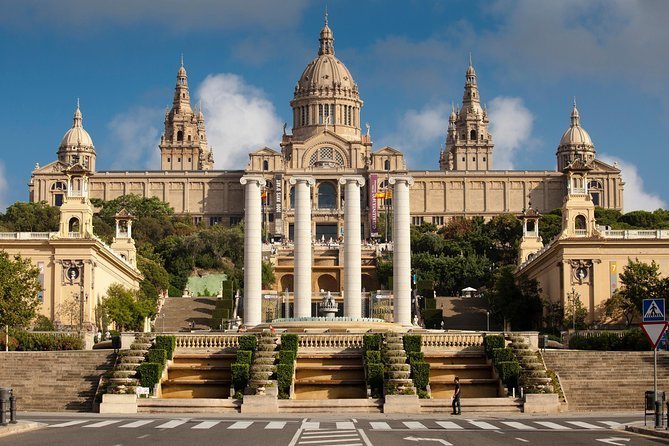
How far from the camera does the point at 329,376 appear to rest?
195 feet

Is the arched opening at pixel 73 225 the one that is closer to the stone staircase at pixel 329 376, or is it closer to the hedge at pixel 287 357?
the stone staircase at pixel 329 376

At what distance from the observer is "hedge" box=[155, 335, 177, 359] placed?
60406 millimetres

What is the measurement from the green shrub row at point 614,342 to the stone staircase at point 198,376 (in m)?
23.6

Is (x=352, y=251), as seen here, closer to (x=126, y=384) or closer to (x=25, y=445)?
(x=126, y=384)

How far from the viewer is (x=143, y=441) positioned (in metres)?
36.5

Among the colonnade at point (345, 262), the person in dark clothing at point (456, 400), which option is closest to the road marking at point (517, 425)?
the person in dark clothing at point (456, 400)

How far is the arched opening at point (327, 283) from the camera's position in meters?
152

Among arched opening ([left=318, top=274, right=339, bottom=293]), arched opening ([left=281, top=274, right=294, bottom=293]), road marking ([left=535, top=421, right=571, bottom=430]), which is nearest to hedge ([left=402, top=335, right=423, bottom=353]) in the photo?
road marking ([left=535, top=421, right=571, bottom=430])

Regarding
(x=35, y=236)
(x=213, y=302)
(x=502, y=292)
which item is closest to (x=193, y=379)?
(x=35, y=236)

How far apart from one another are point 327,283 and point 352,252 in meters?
71.4

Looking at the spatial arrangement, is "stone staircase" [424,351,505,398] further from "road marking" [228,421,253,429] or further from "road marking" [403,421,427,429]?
"road marking" [228,421,253,429]

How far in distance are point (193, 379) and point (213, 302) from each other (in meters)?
64.6

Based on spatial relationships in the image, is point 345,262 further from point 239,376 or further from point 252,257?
point 239,376

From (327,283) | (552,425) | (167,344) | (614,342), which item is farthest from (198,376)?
(327,283)
